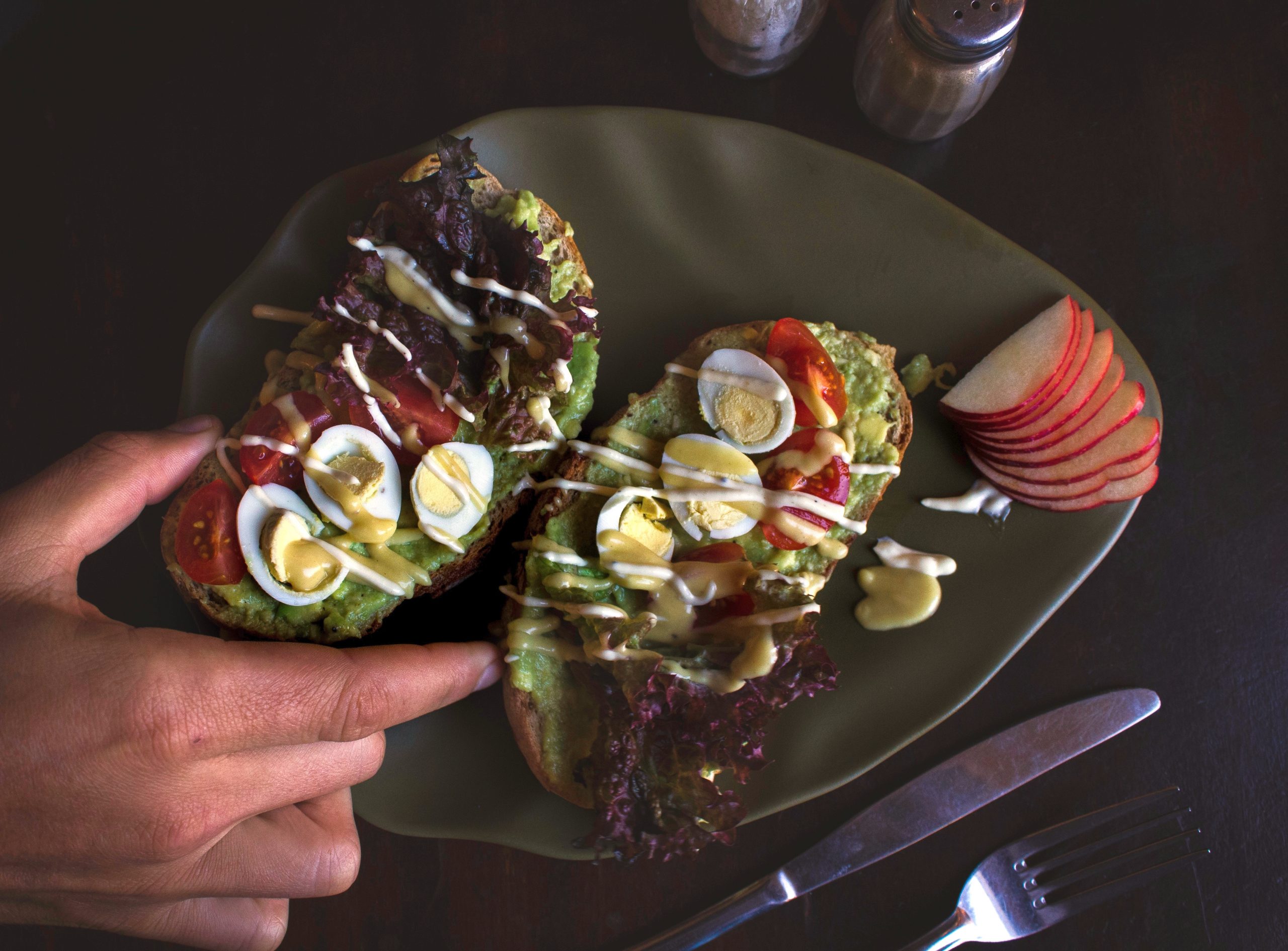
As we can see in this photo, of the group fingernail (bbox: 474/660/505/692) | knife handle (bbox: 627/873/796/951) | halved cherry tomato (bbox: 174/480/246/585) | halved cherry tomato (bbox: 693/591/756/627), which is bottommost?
knife handle (bbox: 627/873/796/951)

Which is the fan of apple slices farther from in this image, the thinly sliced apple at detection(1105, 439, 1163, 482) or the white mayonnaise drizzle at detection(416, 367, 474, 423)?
the white mayonnaise drizzle at detection(416, 367, 474, 423)

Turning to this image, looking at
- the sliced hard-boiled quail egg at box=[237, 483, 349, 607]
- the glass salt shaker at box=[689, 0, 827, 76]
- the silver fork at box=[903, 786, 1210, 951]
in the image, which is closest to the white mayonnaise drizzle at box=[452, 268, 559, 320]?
the sliced hard-boiled quail egg at box=[237, 483, 349, 607]

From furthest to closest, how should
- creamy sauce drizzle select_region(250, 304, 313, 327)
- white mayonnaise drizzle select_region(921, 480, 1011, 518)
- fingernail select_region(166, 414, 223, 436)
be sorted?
white mayonnaise drizzle select_region(921, 480, 1011, 518) → creamy sauce drizzle select_region(250, 304, 313, 327) → fingernail select_region(166, 414, 223, 436)

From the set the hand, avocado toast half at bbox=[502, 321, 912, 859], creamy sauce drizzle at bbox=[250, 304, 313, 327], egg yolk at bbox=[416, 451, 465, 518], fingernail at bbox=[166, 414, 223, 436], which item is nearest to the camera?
the hand

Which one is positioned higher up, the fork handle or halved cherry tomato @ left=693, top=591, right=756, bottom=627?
halved cherry tomato @ left=693, top=591, right=756, bottom=627

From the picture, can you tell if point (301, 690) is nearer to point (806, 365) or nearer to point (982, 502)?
point (806, 365)

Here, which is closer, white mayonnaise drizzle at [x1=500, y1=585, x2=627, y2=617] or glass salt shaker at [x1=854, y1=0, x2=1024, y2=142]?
white mayonnaise drizzle at [x1=500, y1=585, x2=627, y2=617]

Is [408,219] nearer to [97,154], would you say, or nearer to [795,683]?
[97,154]

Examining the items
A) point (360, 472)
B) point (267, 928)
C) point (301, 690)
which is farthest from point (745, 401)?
point (267, 928)
